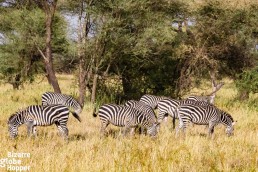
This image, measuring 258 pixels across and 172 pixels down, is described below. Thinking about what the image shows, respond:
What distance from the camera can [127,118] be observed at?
11.9 m

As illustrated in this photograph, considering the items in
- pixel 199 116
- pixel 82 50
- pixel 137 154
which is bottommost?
pixel 137 154

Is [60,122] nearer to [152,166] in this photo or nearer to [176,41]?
[152,166]

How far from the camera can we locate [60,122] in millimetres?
11289

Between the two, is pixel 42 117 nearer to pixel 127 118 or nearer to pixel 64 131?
pixel 64 131

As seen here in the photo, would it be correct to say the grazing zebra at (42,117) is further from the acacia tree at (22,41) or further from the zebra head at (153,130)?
the acacia tree at (22,41)

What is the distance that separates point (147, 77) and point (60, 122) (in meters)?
13.1

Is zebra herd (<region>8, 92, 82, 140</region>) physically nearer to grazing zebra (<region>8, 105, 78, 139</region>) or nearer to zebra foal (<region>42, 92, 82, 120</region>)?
grazing zebra (<region>8, 105, 78, 139</region>)

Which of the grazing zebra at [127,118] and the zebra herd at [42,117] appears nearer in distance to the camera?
the zebra herd at [42,117]

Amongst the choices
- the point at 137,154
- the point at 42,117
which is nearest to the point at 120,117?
the point at 42,117

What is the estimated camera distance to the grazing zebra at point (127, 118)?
11784 mm

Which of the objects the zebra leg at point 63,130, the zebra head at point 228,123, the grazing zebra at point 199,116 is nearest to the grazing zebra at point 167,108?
the grazing zebra at point 199,116

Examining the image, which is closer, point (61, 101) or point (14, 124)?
point (14, 124)

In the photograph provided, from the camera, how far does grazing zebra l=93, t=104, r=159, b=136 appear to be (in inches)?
464

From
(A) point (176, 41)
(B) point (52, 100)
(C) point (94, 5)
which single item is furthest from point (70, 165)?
(A) point (176, 41)
